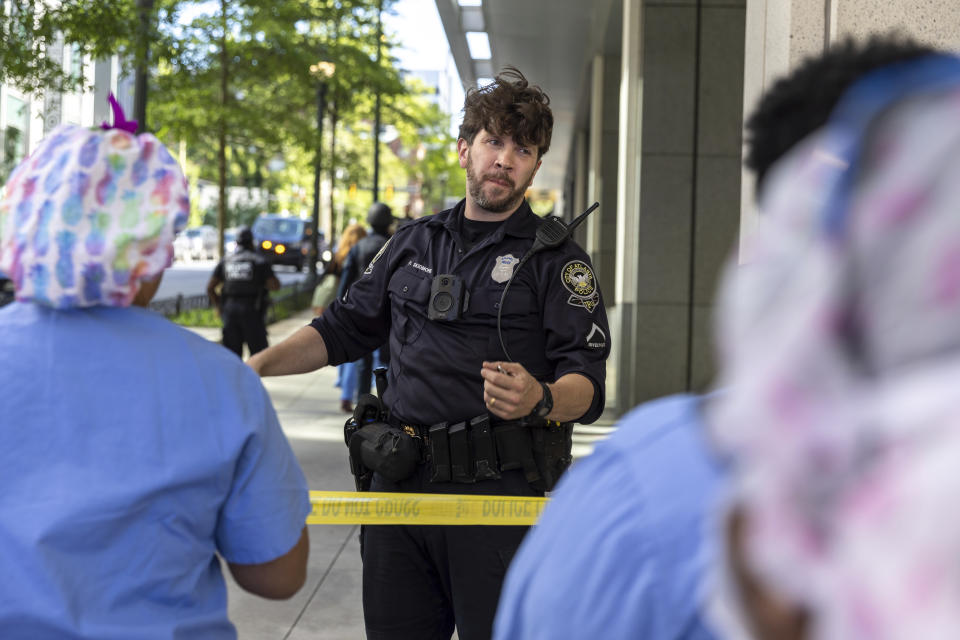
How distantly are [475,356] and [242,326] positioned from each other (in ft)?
32.0

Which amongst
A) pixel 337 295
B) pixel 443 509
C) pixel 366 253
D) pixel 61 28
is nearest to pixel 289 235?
pixel 61 28

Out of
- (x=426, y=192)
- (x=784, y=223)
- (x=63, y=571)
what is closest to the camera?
(x=784, y=223)

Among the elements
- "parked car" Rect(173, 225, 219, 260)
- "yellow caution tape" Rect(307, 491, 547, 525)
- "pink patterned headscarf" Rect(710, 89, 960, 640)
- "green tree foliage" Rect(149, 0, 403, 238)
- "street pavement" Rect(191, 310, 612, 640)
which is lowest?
"street pavement" Rect(191, 310, 612, 640)

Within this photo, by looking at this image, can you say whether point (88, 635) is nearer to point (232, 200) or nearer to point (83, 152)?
point (83, 152)

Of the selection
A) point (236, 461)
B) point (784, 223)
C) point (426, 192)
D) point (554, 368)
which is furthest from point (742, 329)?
point (426, 192)

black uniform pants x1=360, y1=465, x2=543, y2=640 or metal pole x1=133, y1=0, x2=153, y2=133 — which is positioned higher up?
metal pole x1=133, y1=0, x2=153, y2=133

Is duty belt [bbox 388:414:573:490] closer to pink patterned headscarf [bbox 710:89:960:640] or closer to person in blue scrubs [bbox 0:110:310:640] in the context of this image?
person in blue scrubs [bbox 0:110:310:640]

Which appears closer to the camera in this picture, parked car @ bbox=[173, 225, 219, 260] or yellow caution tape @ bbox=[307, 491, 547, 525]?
yellow caution tape @ bbox=[307, 491, 547, 525]

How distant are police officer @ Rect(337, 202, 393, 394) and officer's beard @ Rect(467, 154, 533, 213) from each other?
20.7 ft

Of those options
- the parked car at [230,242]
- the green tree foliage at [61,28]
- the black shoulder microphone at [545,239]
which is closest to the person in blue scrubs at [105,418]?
the black shoulder microphone at [545,239]

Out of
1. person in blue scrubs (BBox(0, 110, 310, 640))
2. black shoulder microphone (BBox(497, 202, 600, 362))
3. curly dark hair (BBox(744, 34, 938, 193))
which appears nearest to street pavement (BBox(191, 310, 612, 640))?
black shoulder microphone (BBox(497, 202, 600, 362))

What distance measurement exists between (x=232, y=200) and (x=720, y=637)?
75.3 metres

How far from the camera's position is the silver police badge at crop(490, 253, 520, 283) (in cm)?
340

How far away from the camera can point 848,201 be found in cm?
87
